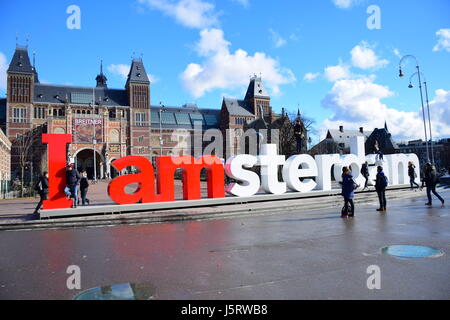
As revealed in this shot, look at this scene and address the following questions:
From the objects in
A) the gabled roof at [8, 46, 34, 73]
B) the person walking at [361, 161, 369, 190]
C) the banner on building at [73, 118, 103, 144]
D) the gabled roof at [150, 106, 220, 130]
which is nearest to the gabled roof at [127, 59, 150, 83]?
the gabled roof at [150, 106, 220, 130]

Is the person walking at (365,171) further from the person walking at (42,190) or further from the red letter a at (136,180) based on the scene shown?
the person walking at (42,190)

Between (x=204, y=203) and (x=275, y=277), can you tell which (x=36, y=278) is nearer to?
(x=275, y=277)

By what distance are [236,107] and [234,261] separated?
266ft

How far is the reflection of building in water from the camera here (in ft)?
213

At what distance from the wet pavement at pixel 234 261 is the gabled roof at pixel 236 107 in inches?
2975

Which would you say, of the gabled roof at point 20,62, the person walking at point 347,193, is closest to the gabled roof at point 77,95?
the gabled roof at point 20,62

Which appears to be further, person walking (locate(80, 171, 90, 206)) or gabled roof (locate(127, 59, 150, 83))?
gabled roof (locate(127, 59, 150, 83))

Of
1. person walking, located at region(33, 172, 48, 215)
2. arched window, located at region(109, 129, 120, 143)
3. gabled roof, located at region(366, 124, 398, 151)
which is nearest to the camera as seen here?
person walking, located at region(33, 172, 48, 215)

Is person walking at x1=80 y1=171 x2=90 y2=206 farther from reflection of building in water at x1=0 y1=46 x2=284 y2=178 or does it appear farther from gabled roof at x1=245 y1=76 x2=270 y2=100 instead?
gabled roof at x1=245 y1=76 x2=270 y2=100

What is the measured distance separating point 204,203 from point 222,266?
27.5 ft

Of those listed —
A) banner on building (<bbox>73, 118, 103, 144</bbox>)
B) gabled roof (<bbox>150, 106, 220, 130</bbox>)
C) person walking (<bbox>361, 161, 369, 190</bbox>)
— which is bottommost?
person walking (<bbox>361, 161, 369, 190</bbox>)

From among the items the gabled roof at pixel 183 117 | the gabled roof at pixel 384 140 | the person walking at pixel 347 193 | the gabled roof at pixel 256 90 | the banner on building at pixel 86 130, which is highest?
the gabled roof at pixel 256 90

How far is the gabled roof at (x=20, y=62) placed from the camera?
64.3 meters

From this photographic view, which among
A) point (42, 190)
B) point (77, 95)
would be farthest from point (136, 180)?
point (77, 95)
